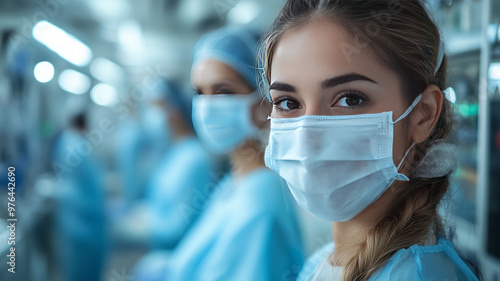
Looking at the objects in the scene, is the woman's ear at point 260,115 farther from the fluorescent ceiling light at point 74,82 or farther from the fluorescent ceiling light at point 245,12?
the fluorescent ceiling light at point 74,82

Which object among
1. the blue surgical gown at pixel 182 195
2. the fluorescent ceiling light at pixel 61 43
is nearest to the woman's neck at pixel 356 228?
the blue surgical gown at pixel 182 195

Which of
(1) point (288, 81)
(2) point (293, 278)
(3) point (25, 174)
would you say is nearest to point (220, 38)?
(1) point (288, 81)

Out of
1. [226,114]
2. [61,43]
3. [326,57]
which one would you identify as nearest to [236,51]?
[226,114]

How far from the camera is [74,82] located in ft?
11.9

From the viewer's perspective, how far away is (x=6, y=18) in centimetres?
188

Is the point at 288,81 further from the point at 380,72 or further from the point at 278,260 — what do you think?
the point at 278,260

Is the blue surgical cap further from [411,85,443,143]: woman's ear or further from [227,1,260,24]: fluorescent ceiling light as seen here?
[227,1,260,24]: fluorescent ceiling light

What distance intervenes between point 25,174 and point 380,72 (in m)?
2.45

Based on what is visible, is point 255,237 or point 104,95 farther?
point 104,95

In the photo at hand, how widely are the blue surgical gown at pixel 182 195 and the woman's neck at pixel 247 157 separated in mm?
890

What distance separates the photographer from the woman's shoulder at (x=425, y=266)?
63 cm

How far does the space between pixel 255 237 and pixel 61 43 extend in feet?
6.67

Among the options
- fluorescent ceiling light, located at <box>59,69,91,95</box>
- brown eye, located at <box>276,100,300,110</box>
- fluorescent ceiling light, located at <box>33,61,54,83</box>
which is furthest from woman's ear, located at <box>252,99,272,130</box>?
fluorescent ceiling light, located at <box>59,69,91,95</box>

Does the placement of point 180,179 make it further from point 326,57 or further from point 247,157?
point 326,57
